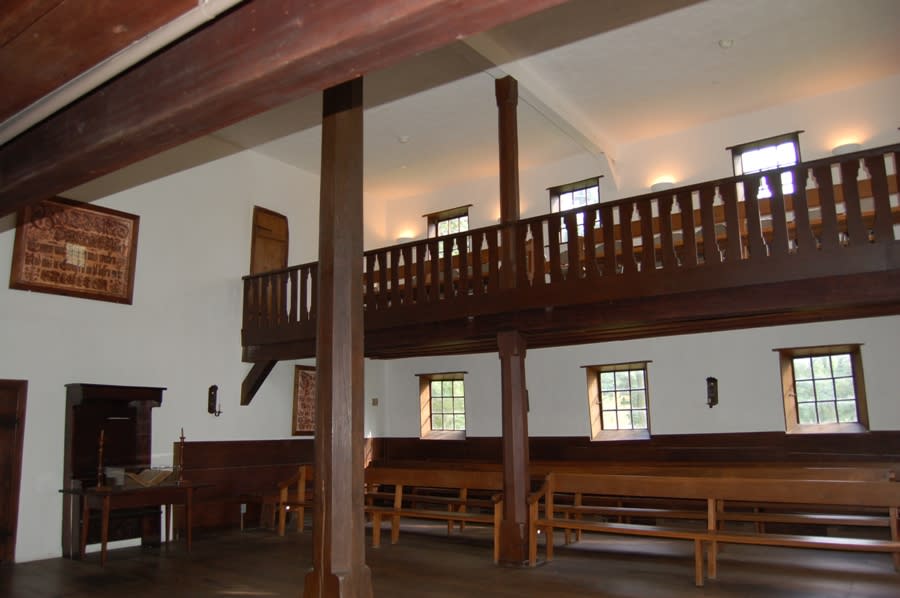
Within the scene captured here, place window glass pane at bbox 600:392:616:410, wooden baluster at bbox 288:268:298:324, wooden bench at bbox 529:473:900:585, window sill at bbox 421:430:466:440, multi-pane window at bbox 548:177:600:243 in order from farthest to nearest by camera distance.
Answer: window sill at bbox 421:430:466:440 → multi-pane window at bbox 548:177:600:243 → window glass pane at bbox 600:392:616:410 → wooden baluster at bbox 288:268:298:324 → wooden bench at bbox 529:473:900:585

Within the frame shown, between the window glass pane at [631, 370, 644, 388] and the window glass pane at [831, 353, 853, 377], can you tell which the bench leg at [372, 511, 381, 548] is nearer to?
the window glass pane at [631, 370, 644, 388]

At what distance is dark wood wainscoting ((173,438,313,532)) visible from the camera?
9844 millimetres

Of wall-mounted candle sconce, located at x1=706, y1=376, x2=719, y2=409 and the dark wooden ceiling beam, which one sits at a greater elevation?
the dark wooden ceiling beam

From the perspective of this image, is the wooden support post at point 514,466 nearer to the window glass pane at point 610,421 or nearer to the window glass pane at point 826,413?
the window glass pane at point 610,421

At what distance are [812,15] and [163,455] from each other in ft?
31.9

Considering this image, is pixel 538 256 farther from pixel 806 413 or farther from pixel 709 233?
pixel 806 413

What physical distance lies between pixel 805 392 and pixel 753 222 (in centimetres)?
434

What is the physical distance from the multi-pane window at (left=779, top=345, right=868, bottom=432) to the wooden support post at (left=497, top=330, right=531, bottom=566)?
4.37 meters

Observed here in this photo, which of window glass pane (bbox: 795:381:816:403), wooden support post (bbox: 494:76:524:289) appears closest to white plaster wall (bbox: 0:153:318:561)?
wooden support post (bbox: 494:76:524:289)

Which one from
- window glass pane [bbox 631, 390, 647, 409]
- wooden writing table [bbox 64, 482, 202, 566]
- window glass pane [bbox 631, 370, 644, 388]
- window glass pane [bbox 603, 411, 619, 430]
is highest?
window glass pane [bbox 631, 370, 644, 388]

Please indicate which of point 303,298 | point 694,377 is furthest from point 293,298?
point 694,377

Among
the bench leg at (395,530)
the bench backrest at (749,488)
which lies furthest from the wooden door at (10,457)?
the bench backrest at (749,488)

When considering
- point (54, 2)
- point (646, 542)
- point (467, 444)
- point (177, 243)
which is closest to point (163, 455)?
point (177, 243)

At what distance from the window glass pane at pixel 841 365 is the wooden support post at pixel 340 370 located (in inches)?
308
